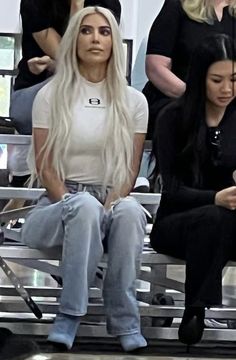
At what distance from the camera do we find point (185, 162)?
281 cm

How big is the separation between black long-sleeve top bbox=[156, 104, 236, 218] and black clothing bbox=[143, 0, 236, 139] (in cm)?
31

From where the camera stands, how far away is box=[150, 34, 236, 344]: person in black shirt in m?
2.65

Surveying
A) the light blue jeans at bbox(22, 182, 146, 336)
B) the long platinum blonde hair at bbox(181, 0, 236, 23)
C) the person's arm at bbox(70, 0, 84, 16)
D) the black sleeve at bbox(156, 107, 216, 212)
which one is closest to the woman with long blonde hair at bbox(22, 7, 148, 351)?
the light blue jeans at bbox(22, 182, 146, 336)

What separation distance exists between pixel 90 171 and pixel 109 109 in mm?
196

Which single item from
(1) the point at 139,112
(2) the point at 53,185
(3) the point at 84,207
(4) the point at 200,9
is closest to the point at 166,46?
(4) the point at 200,9

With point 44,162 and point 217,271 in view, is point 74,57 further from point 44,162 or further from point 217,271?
point 217,271

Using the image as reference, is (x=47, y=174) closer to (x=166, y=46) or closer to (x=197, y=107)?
(x=197, y=107)

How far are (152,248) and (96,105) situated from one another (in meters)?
0.46

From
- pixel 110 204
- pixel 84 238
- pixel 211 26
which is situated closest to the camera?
pixel 84 238

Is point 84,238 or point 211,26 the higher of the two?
point 211,26

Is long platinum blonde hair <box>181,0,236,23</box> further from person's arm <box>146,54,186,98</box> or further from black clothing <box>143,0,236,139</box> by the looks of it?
person's arm <box>146,54,186,98</box>

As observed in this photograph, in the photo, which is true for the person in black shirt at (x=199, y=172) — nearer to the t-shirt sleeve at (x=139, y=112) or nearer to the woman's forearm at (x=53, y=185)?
the t-shirt sleeve at (x=139, y=112)

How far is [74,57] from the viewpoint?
293cm

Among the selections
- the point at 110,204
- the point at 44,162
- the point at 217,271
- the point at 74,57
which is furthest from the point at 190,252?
the point at 74,57
